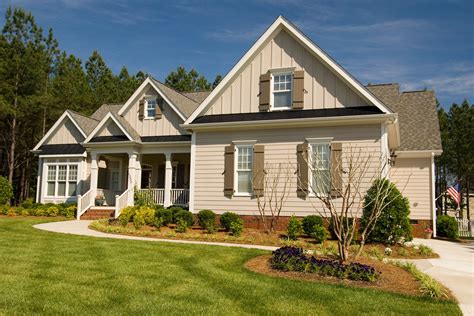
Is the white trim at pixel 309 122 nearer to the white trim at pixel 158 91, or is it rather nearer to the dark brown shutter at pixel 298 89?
the dark brown shutter at pixel 298 89

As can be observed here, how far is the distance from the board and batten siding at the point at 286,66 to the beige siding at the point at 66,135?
393 inches

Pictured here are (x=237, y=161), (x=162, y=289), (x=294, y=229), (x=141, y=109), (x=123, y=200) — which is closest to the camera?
(x=162, y=289)

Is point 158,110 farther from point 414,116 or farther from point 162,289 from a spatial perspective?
point 162,289

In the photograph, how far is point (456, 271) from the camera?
9.30 metres

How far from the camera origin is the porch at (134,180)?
1966 cm

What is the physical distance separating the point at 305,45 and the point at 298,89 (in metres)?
1.67

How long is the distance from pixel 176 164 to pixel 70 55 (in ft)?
75.7

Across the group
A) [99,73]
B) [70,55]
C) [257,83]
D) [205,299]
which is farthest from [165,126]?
[99,73]

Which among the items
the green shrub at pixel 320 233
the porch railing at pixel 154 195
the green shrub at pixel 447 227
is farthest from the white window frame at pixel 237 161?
the green shrub at pixel 447 227

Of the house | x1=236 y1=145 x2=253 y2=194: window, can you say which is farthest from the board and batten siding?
x1=236 y1=145 x2=253 y2=194: window

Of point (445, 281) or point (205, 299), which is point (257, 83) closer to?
point (445, 281)

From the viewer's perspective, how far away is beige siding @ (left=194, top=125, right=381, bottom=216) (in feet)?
48.1

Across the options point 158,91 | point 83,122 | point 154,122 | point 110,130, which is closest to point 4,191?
point 83,122

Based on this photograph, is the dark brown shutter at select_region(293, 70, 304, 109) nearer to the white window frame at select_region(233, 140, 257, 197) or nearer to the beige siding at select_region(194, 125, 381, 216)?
the beige siding at select_region(194, 125, 381, 216)
